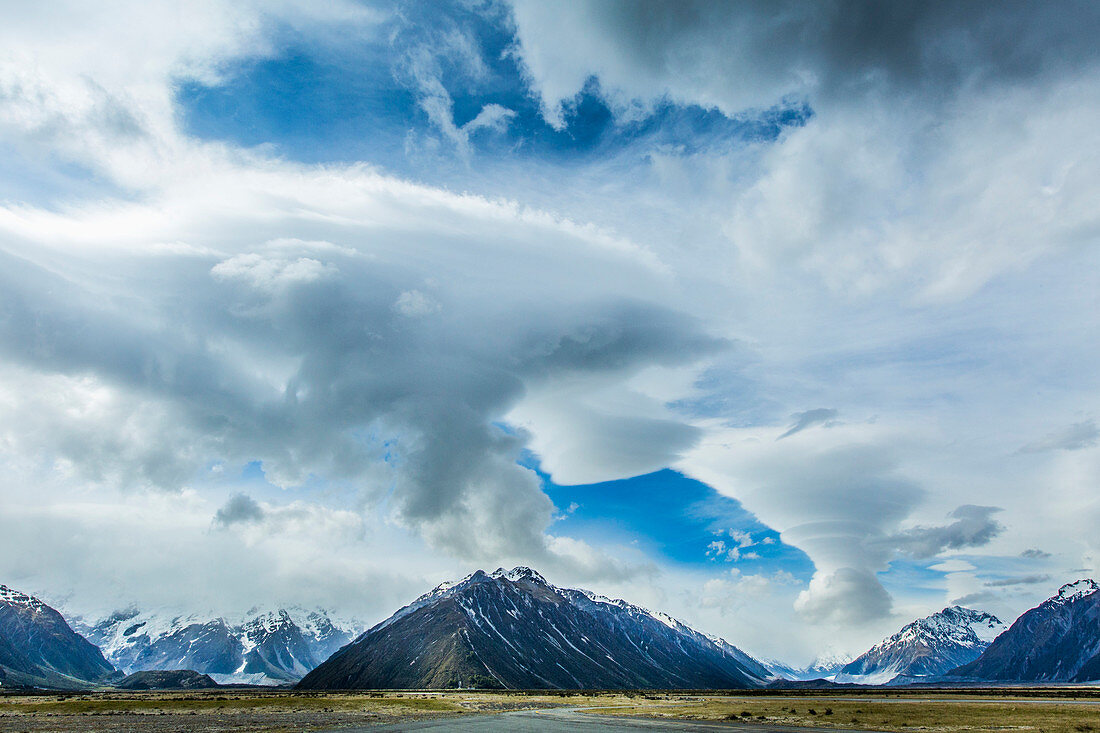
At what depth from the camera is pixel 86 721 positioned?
101562 mm

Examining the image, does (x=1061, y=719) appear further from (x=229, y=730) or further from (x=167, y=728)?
(x=167, y=728)

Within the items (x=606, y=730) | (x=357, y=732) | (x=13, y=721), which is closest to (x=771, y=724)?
(x=606, y=730)

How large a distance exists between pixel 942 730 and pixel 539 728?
Result: 5002 cm

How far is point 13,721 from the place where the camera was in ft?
323

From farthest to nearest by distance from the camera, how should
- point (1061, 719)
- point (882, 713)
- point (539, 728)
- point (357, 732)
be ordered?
point (882, 713) → point (1061, 719) → point (539, 728) → point (357, 732)

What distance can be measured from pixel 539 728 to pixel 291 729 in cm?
3140

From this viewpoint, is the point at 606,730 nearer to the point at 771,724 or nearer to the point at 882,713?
the point at 771,724

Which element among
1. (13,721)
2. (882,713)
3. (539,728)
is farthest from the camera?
(882,713)

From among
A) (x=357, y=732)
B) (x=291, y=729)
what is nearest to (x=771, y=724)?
(x=357, y=732)

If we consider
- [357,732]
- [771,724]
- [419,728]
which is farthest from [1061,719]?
[357,732]

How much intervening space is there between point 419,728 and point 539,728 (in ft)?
52.1

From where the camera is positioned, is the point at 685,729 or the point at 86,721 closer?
the point at 685,729

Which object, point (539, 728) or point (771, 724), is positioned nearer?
point (539, 728)

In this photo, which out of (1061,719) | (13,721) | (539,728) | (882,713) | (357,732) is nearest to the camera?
(357,732)
